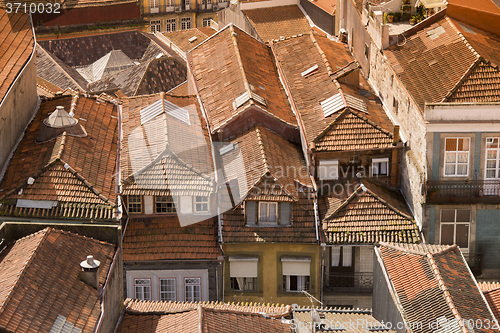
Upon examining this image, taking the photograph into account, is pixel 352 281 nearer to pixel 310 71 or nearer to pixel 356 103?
pixel 356 103

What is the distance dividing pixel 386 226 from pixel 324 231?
3769 millimetres

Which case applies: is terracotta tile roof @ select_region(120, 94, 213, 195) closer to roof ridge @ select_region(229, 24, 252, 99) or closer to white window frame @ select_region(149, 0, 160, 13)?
roof ridge @ select_region(229, 24, 252, 99)

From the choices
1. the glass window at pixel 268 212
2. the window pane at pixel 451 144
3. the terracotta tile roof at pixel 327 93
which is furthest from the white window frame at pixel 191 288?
the window pane at pixel 451 144

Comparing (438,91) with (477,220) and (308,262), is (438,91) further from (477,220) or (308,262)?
(308,262)

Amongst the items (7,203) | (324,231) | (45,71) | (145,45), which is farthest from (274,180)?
(145,45)

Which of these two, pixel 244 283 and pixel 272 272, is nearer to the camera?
pixel 272 272

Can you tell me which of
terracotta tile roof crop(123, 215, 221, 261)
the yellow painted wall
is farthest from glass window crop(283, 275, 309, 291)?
terracotta tile roof crop(123, 215, 221, 261)

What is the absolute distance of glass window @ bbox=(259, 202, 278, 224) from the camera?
65250 mm

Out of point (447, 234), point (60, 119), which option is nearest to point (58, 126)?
point (60, 119)

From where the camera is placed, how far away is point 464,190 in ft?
215

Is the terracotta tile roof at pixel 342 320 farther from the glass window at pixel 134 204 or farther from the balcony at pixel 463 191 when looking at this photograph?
the glass window at pixel 134 204

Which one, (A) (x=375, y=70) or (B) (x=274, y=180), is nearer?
(B) (x=274, y=180)

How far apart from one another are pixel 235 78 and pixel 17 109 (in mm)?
15199

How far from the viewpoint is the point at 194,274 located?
6506cm
